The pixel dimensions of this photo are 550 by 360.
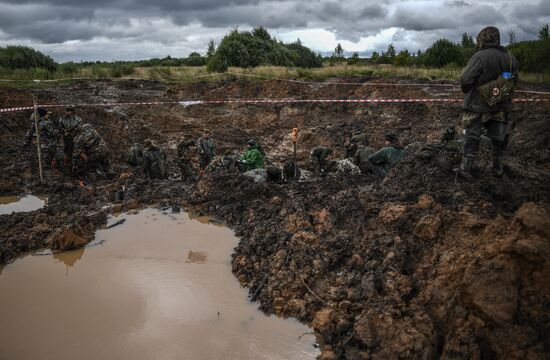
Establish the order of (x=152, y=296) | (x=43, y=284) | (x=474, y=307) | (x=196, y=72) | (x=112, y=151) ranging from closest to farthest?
(x=474, y=307) < (x=152, y=296) < (x=43, y=284) < (x=112, y=151) < (x=196, y=72)

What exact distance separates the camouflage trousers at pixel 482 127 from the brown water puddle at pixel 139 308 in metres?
3.13

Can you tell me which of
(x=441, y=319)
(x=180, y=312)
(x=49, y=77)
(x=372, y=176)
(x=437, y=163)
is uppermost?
(x=49, y=77)

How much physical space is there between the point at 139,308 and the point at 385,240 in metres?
2.91

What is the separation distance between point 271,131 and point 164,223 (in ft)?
29.2

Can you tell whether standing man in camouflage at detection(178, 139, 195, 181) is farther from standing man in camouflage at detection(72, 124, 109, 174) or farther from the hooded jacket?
the hooded jacket

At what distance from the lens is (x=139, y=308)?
4.56 m

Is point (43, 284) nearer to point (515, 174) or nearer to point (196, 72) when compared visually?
point (515, 174)

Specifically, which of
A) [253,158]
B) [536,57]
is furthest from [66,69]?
[536,57]

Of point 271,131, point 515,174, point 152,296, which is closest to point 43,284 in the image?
point 152,296

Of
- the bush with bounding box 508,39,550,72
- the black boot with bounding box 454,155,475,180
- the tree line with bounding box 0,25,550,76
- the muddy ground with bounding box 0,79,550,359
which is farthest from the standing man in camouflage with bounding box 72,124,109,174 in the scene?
the bush with bounding box 508,39,550,72

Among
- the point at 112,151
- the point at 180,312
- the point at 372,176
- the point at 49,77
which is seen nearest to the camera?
the point at 180,312

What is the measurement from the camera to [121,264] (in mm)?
5566

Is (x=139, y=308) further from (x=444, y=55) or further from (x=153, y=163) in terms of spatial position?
(x=444, y=55)

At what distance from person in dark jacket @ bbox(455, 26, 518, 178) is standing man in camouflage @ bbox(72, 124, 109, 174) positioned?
26.5 ft
